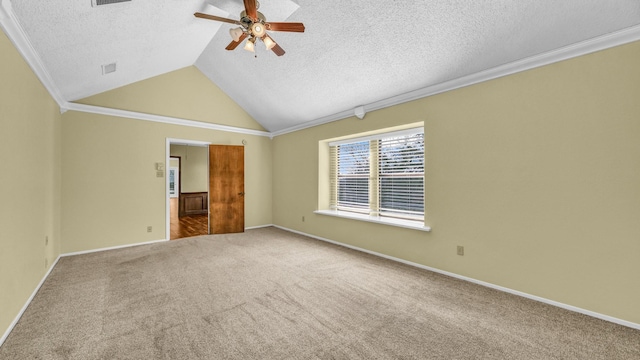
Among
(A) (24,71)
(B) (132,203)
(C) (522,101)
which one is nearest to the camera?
(A) (24,71)

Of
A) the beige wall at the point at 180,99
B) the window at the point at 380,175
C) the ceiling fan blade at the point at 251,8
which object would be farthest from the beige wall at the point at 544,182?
the beige wall at the point at 180,99

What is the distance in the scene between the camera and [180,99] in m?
5.26

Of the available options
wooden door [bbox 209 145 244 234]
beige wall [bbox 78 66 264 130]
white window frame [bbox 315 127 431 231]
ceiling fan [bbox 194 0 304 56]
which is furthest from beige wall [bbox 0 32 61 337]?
white window frame [bbox 315 127 431 231]

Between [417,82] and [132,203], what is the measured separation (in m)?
5.33

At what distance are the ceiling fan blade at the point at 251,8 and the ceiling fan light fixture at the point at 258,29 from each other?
63 millimetres

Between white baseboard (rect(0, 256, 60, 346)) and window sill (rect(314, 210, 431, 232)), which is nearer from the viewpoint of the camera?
white baseboard (rect(0, 256, 60, 346))

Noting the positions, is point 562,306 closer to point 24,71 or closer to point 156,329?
point 156,329

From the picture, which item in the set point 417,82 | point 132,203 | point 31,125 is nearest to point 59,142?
point 132,203

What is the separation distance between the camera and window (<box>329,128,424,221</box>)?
384 cm

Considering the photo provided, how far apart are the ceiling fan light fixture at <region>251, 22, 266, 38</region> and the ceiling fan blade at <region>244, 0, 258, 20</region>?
6 centimetres

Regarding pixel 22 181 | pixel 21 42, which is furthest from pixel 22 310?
pixel 21 42

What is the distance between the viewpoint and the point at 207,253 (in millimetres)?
4203

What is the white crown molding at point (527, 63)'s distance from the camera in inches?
84.4

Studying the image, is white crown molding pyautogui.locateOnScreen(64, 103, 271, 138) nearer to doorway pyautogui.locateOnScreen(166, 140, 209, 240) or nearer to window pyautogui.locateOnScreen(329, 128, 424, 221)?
window pyautogui.locateOnScreen(329, 128, 424, 221)
